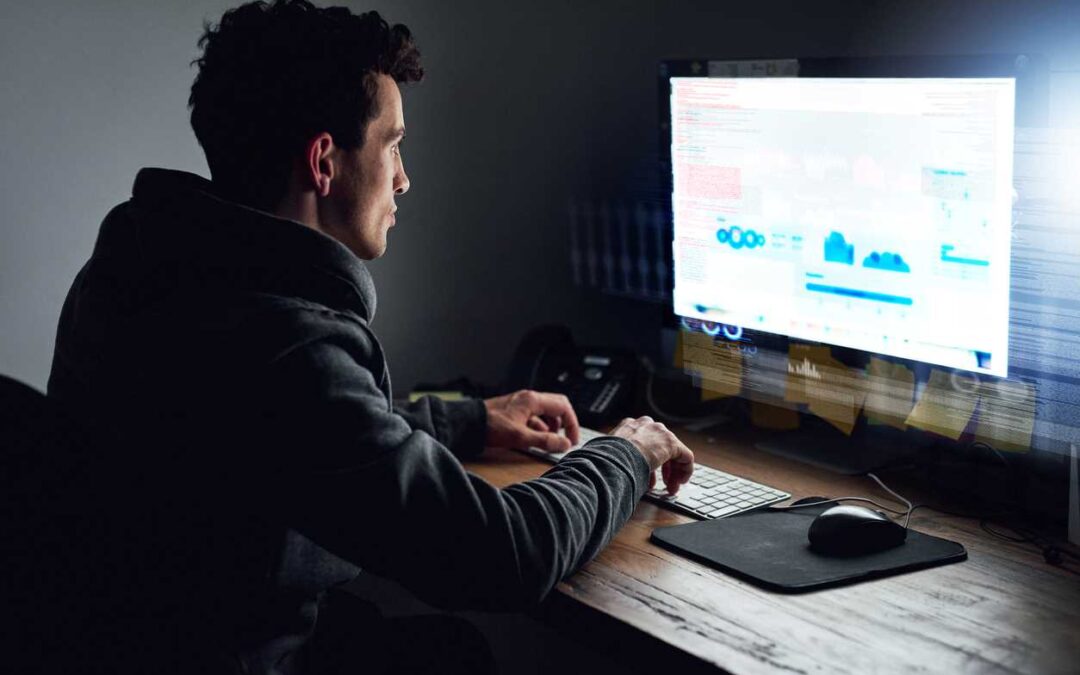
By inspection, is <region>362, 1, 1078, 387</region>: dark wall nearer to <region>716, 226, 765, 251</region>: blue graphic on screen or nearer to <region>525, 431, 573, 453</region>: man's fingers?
<region>716, 226, 765, 251</region>: blue graphic on screen

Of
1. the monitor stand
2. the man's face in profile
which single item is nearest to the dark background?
the monitor stand

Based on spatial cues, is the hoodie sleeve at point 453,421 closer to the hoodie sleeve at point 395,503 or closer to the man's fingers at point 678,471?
the man's fingers at point 678,471

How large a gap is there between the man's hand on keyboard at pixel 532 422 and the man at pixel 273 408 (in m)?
0.27

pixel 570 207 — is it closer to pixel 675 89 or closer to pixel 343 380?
pixel 675 89

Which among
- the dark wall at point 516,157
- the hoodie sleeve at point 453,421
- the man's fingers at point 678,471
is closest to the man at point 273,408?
the man's fingers at point 678,471

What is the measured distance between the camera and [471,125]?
1.93 metres

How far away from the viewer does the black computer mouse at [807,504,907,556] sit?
1182mm

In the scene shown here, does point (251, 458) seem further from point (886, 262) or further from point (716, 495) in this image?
point (886, 262)

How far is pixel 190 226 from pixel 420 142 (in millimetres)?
842

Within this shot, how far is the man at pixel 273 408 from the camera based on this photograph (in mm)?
978

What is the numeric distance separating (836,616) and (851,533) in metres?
0.14

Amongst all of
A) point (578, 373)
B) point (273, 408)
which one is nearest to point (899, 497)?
point (578, 373)

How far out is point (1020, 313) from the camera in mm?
1288

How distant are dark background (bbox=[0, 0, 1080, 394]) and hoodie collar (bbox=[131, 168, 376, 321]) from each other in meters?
0.50
